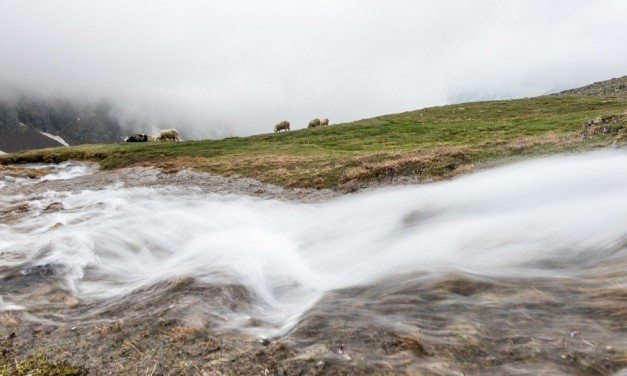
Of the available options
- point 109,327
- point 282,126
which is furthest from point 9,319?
point 282,126

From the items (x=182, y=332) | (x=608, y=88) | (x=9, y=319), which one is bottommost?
(x=182, y=332)

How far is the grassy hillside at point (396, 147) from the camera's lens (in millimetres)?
19922

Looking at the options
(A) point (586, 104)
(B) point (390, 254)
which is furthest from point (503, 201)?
(A) point (586, 104)

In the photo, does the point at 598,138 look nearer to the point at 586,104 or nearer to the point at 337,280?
the point at 337,280

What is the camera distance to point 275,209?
18391 millimetres

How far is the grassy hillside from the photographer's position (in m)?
19.9

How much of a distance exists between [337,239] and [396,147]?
26891 mm

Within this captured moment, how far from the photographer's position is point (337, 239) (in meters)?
12.8

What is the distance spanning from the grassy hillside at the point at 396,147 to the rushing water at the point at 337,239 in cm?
292

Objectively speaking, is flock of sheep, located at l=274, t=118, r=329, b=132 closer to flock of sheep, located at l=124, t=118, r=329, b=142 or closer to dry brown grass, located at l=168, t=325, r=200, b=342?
flock of sheep, located at l=124, t=118, r=329, b=142

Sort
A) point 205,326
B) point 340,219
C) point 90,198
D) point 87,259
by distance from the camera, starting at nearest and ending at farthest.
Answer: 1. point 205,326
2. point 87,259
3. point 340,219
4. point 90,198

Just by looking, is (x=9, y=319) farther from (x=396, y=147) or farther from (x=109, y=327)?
(x=396, y=147)

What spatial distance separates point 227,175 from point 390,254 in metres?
19.7

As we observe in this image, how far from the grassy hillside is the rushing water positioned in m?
2.92
